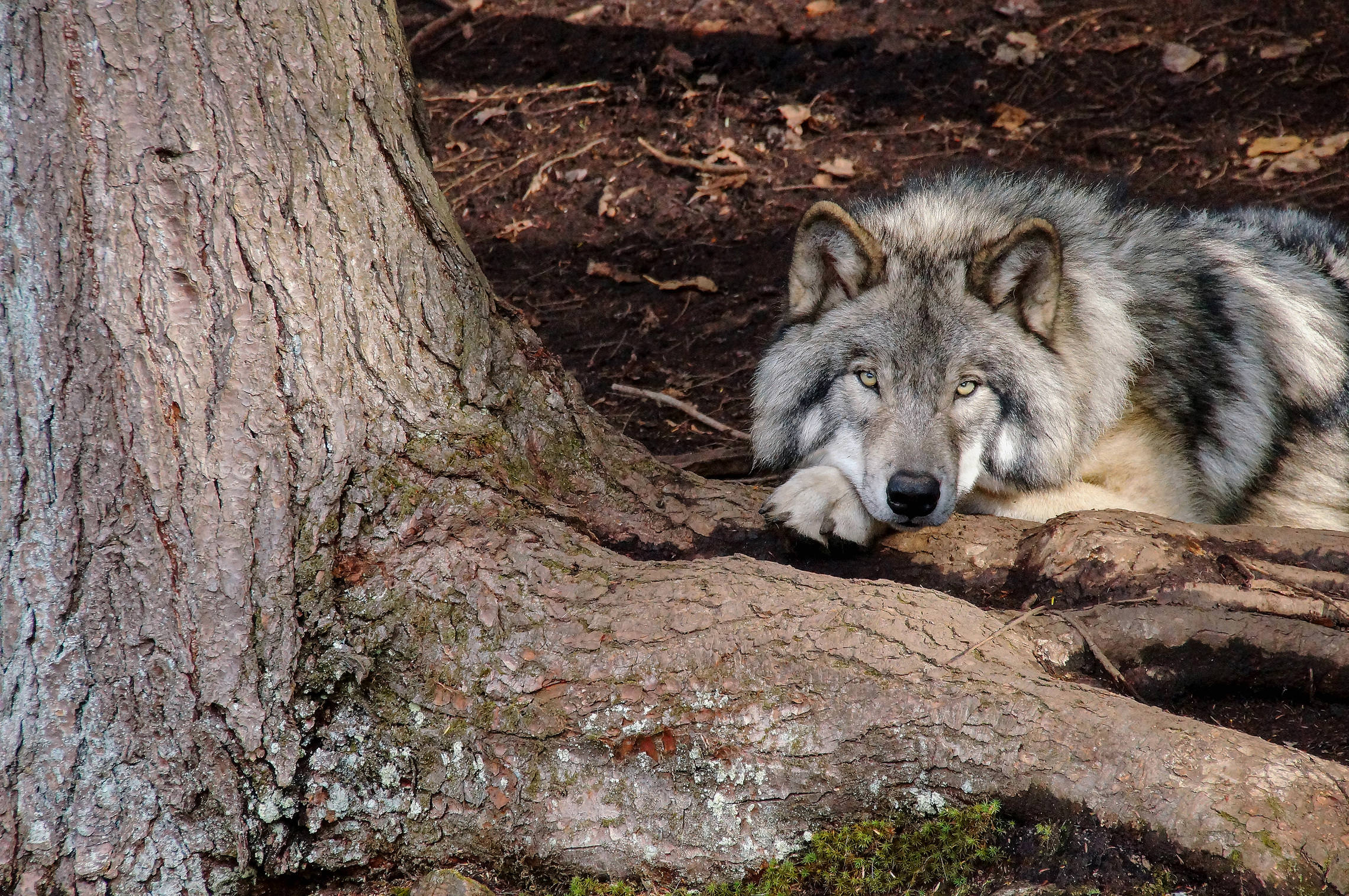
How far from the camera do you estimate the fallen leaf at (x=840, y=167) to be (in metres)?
7.25

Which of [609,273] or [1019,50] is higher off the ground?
[1019,50]

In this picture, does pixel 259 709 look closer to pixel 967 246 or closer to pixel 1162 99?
pixel 967 246

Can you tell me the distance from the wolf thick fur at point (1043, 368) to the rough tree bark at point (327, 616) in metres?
0.98

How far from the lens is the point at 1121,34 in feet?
26.6

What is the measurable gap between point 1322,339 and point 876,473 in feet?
7.36

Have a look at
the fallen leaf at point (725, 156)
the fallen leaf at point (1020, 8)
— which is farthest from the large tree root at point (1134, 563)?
the fallen leaf at point (1020, 8)

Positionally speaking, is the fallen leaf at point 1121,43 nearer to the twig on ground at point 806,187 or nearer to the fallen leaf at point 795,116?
the fallen leaf at point 795,116

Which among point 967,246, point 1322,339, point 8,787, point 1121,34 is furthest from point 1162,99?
point 8,787

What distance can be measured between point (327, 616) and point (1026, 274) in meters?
2.72

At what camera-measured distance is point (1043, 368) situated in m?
3.82

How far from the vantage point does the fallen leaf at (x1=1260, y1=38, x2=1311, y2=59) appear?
764cm

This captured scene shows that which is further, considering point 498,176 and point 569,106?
point 569,106

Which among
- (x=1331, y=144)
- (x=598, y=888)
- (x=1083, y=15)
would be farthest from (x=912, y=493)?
(x=1083, y=15)

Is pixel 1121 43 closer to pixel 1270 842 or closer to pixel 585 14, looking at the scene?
pixel 585 14
